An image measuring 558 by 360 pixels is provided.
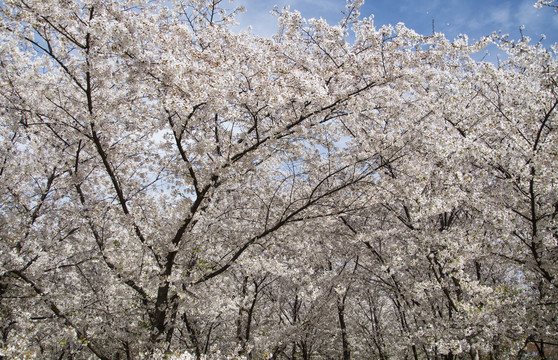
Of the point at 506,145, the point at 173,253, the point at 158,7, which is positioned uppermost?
the point at 158,7

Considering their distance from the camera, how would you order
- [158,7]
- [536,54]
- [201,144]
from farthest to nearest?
1. [158,7]
2. [536,54]
3. [201,144]

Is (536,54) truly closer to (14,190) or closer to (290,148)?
(290,148)

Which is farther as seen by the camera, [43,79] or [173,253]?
[43,79]

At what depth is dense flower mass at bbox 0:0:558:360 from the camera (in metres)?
6.13

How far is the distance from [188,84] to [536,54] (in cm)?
718

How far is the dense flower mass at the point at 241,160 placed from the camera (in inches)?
241

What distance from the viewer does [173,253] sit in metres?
6.73

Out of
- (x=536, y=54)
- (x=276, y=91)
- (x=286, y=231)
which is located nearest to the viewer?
(x=276, y=91)

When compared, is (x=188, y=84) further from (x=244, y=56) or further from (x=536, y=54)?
(x=536, y=54)

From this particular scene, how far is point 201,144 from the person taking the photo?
6383mm

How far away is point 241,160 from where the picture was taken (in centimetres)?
672

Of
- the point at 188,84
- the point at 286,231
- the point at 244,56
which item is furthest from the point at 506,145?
the point at 188,84

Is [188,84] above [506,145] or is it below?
above

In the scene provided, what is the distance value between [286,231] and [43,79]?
6.46 metres
